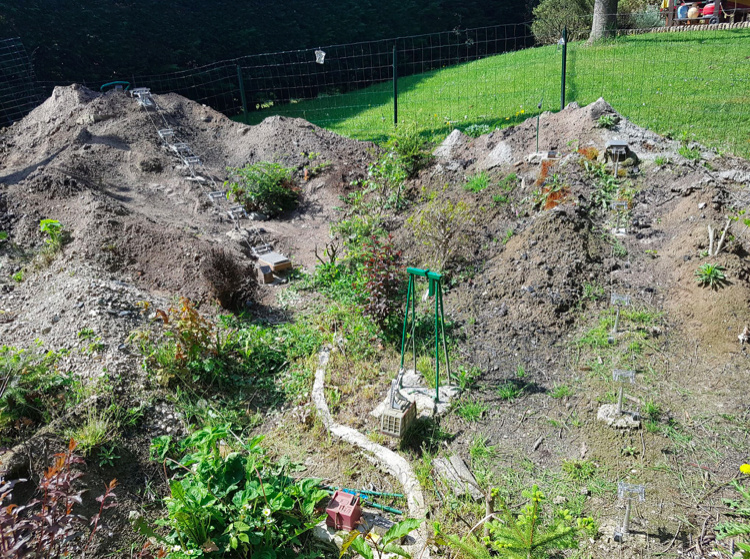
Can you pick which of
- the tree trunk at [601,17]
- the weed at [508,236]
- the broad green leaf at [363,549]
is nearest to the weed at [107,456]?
the broad green leaf at [363,549]

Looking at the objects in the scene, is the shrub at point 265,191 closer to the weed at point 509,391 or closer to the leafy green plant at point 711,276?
the weed at point 509,391

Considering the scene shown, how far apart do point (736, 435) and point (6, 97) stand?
13183 mm

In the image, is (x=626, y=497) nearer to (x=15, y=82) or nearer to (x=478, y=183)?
(x=478, y=183)

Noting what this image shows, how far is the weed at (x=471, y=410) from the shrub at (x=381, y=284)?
108 cm

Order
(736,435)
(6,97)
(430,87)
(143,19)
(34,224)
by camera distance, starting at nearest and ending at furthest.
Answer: (736,435) → (34,224) → (6,97) → (430,87) → (143,19)

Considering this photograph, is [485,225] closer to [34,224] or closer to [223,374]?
[223,374]

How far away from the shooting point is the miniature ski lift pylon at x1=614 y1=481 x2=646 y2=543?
3.01 m

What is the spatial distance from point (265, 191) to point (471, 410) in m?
5.07

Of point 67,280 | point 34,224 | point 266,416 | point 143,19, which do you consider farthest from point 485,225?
point 143,19

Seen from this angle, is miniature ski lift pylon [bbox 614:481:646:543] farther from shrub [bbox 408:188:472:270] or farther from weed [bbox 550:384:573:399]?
shrub [bbox 408:188:472:270]

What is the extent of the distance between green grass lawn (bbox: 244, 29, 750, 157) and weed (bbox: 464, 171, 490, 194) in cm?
260

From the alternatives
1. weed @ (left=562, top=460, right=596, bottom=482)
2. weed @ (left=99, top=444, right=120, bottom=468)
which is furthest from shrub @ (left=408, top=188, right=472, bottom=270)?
weed @ (left=99, top=444, right=120, bottom=468)

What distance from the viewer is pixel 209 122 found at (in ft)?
34.4

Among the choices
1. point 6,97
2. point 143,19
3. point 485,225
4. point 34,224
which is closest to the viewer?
point 485,225
